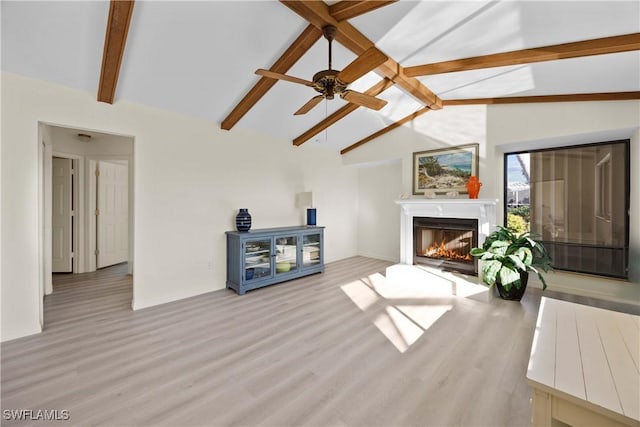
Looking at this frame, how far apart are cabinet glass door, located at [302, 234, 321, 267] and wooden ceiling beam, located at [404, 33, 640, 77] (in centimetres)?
293

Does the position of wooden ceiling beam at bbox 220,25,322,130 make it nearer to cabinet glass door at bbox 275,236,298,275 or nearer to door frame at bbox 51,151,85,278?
cabinet glass door at bbox 275,236,298,275

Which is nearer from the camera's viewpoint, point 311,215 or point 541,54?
point 541,54

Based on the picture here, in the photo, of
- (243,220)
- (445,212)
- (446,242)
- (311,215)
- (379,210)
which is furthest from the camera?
(379,210)

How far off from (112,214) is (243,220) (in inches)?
134

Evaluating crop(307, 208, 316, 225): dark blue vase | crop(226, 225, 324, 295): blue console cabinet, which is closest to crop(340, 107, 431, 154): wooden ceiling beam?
crop(307, 208, 316, 225): dark blue vase

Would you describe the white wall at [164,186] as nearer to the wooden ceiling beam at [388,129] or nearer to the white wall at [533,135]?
the wooden ceiling beam at [388,129]

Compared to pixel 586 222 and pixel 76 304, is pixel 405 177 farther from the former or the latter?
pixel 76 304

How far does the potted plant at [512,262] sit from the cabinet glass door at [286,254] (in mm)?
2730

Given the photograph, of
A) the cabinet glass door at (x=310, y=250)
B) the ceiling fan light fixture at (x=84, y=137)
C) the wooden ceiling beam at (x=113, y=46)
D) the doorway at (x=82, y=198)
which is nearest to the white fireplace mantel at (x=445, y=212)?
the cabinet glass door at (x=310, y=250)

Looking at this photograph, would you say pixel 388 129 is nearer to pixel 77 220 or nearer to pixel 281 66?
pixel 281 66

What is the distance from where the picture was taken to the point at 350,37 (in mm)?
2465

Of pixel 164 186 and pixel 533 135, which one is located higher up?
pixel 533 135

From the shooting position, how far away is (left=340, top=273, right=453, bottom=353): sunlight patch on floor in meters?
2.60

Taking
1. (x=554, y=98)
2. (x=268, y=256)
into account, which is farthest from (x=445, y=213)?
(x=268, y=256)
